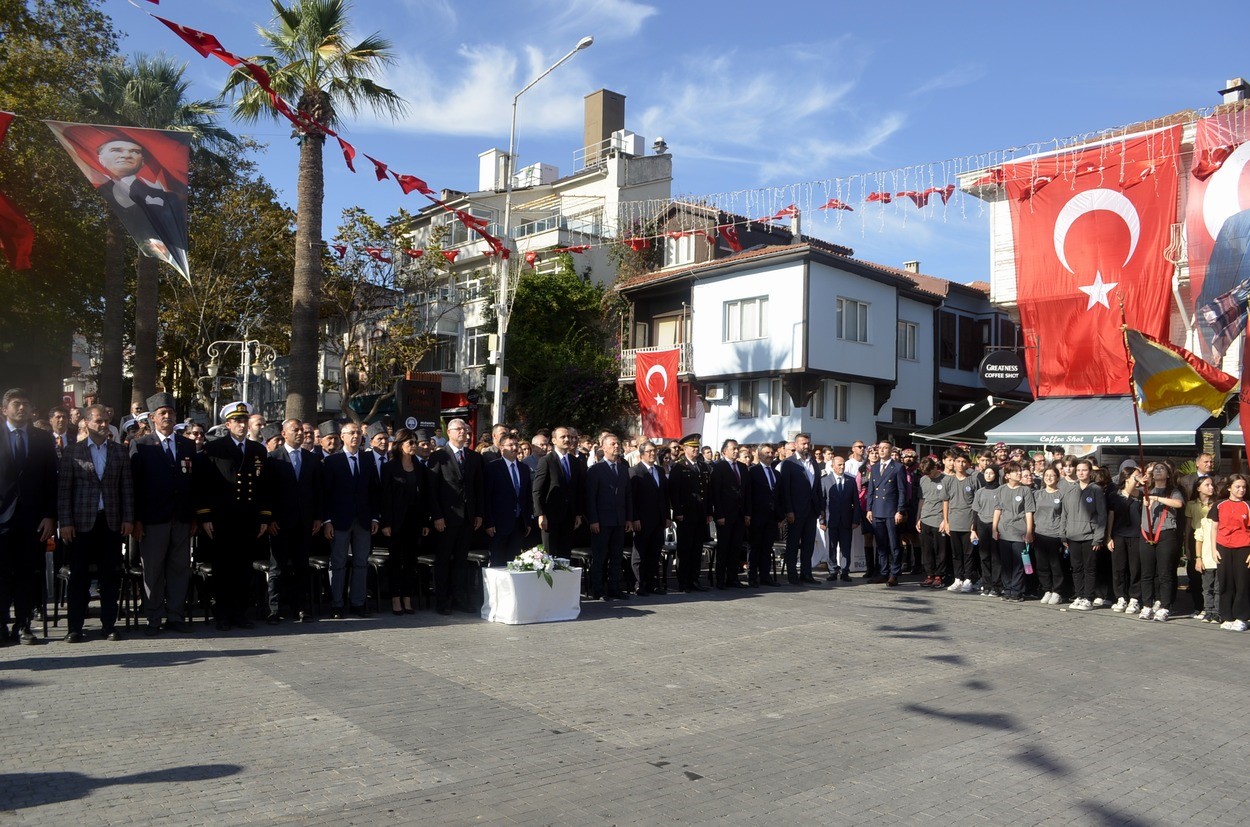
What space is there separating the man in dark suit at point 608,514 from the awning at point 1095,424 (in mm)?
12730

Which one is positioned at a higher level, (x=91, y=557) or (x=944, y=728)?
(x=91, y=557)

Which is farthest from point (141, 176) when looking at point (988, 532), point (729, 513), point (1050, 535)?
point (1050, 535)

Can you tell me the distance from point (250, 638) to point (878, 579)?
10.3 meters

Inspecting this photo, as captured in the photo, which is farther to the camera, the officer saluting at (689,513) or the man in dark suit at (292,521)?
the officer saluting at (689,513)

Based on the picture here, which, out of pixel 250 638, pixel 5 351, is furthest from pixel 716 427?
pixel 250 638

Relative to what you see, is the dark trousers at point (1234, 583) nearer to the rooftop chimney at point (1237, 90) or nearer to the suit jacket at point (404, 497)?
the suit jacket at point (404, 497)

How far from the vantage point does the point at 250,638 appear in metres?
9.38

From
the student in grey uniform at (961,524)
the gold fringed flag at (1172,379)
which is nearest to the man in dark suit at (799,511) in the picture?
the student in grey uniform at (961,524)

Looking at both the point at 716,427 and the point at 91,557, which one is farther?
the point at 716,427

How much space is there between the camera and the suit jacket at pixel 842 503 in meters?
16.1

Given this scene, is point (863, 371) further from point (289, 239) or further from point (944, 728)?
point (944, 728)

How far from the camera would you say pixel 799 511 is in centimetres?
1542

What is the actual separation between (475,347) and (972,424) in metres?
21.5

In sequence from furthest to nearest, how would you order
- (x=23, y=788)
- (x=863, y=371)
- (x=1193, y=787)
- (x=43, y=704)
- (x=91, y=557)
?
(x=863, y=371) → (x=91, y=557) → (x=43, y=704) → (x=1193, y=787) → (x=23, y=788)
